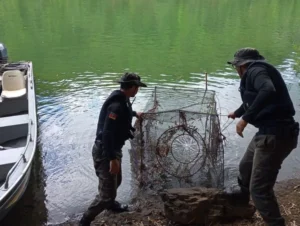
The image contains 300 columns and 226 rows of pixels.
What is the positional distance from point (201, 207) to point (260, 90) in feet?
4.99

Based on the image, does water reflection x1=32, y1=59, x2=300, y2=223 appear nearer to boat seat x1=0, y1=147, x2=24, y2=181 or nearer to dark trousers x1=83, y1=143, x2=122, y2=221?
boat seat x1=0, y1=147, x2=24, y2=181

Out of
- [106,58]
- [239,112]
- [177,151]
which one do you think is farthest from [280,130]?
[106,58]

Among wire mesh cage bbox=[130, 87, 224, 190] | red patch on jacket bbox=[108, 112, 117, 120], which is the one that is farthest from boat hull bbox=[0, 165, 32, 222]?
wire mesh cage bbox=[130, 87, 224, 190]

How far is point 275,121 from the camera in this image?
3.65m

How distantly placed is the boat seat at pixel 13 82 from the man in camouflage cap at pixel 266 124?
5.92 meters

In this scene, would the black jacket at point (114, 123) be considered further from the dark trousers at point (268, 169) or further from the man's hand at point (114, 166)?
the dark trousers at point (268, 169)

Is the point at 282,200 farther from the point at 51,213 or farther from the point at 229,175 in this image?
the point at 51,213

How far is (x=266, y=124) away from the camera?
368 centimetres

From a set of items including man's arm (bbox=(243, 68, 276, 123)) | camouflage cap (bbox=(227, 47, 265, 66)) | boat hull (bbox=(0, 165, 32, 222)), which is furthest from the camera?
boat hull (bbox=(0, 165, 32, 222))

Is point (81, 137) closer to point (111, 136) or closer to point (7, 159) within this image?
point (7, 159)

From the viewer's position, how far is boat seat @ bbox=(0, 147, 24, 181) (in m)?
4.85

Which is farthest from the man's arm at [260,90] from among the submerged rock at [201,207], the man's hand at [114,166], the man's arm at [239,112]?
the man's hand at [114,166]

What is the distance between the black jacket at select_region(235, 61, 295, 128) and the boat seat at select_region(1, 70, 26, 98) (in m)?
5.97

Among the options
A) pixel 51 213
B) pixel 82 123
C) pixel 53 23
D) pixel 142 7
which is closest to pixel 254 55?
pixel 51 213
